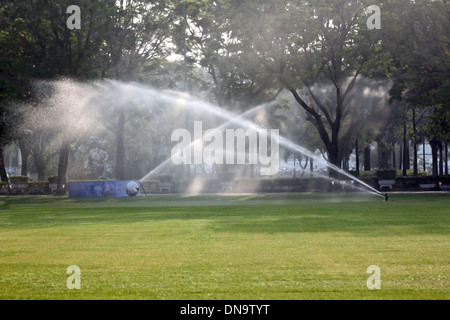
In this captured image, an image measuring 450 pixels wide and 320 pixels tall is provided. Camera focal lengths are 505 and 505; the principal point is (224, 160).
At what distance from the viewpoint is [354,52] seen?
40188 mm

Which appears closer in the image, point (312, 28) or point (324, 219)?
point (324, 219)

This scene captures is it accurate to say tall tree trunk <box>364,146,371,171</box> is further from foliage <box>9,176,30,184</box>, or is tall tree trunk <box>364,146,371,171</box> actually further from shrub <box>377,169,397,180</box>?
foliage <box>9,176,30,184</box>

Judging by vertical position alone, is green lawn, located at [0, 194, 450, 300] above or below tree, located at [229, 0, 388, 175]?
below

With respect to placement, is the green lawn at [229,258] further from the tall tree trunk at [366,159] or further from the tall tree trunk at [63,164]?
the tall tree trunk at [366,159]

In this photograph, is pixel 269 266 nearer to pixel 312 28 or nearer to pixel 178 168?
pixel 312 28

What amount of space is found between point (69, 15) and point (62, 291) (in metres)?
37.1

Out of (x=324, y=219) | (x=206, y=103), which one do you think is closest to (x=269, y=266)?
(x=324, y=219)

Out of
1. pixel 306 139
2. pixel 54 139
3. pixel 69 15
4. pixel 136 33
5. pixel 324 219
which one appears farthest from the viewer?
pixel 306 139

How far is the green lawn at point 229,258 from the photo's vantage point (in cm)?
838

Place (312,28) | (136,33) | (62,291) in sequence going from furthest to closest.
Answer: (136,33), (312,28), (62,291)

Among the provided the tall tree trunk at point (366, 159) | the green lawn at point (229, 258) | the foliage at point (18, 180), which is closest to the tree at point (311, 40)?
the green lawn at point (229, 258)

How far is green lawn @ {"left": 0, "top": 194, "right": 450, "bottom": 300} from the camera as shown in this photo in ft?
27.5

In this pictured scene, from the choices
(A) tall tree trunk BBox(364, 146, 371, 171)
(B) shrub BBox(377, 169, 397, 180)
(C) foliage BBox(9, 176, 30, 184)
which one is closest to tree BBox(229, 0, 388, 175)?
(B) shrub BBox(377, 169, 397, 180)

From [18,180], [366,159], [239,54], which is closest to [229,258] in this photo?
[239,54]
